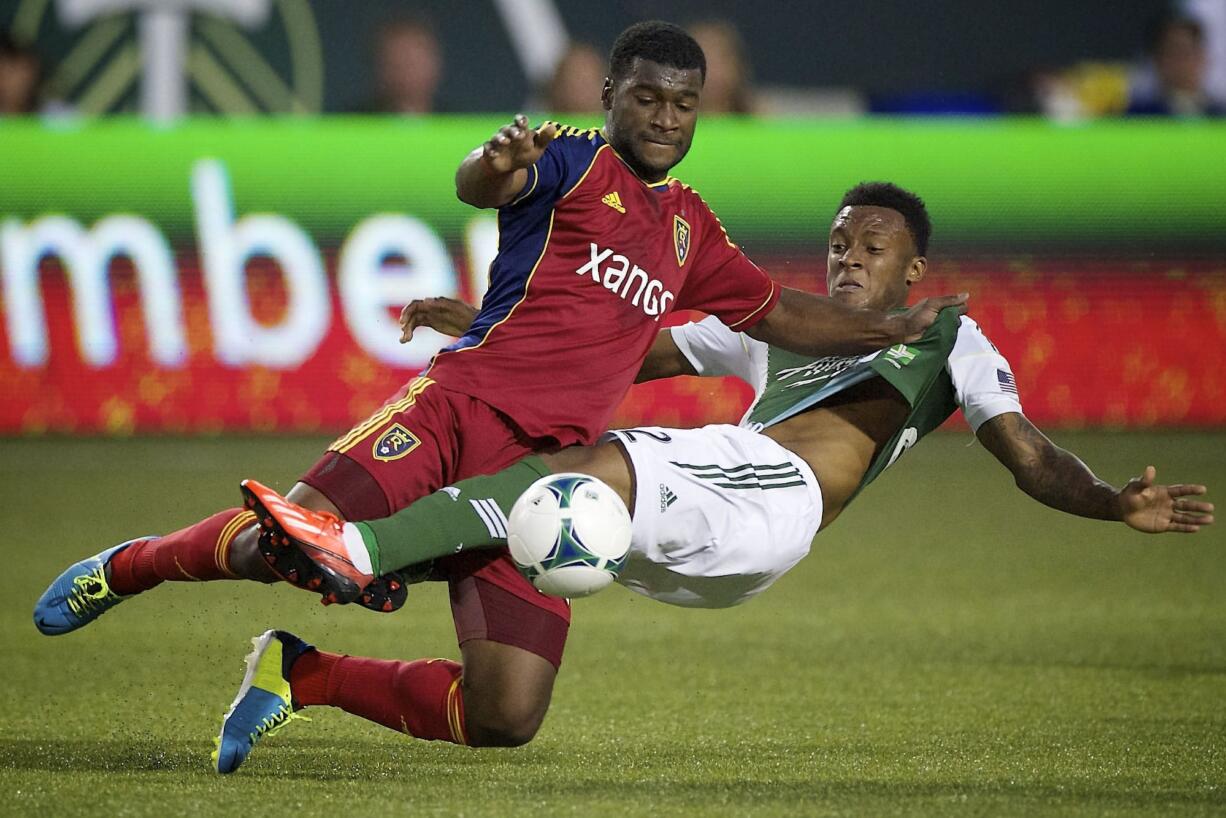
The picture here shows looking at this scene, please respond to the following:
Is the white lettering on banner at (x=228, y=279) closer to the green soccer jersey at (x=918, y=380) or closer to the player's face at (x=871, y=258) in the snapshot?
the player's face at (x=871, y=258)

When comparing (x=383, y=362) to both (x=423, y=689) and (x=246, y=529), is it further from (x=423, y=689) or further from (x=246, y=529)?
(x=246, y=529)

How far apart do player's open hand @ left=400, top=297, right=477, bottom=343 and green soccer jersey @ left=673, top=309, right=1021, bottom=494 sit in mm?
892

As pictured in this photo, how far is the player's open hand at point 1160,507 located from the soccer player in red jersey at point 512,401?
51.7 inches

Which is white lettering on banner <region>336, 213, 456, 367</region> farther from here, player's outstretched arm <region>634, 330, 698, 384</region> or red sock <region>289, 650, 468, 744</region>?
red sock <region>289, 650, 468, 744</region>

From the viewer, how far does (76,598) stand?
176 inches

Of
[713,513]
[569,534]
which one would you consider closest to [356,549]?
[569,534]

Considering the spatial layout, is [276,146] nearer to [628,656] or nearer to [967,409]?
[628,656]

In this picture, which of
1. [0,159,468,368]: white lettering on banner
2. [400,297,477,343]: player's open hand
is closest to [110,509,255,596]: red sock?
[400,297,477,343]: player's open hand

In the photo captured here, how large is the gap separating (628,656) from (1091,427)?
5.91 meters

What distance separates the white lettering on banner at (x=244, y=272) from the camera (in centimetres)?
1073

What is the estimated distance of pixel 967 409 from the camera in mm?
4996

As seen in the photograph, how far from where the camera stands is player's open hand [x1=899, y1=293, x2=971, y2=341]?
4.93 m

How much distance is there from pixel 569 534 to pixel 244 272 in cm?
707

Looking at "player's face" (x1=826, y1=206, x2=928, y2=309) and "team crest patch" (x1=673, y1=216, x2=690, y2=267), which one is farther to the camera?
"player's face" (x1=826, y1=206, x2=928, y2=309)
